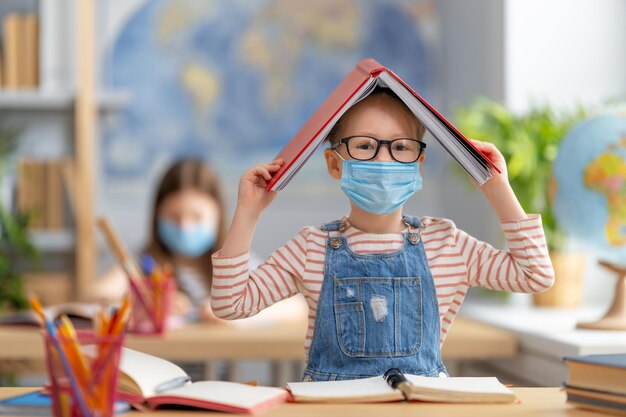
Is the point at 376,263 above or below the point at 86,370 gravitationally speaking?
above

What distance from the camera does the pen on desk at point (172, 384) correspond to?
4.17 ft

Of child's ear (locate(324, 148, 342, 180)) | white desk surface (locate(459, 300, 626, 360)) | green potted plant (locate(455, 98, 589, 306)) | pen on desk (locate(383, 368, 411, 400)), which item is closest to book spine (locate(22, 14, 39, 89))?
green potted plant (locate(455, 98, 589, 306))

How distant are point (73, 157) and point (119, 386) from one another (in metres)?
2.83

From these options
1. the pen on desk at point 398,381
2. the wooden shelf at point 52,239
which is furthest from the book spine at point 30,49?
the pen on desk at point 398,381

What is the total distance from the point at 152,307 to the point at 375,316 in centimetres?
114

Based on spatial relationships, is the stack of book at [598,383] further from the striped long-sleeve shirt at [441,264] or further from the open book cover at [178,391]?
the open book cover at [178,391]

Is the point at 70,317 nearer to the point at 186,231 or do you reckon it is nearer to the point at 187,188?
the point at 186,231

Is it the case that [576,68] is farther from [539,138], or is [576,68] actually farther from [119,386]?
[119,386]

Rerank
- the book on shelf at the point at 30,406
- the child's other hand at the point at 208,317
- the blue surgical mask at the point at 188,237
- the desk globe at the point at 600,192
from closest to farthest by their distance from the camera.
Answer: the book on shelf at the point at 30,406 < the desk globe at the point at 600,192 < the child's other hand at the point at 208,317 < the blue surgical mask at the point at 188,237

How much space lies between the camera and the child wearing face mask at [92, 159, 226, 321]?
119 inches

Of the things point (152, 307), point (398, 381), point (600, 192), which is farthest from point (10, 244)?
point (398, 381)

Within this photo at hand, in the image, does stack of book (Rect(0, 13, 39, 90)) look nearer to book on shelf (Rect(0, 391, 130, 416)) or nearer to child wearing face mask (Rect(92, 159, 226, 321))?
child wearing face mask (Rect(92, 159, 226, 321))

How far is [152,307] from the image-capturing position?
2.45 meters

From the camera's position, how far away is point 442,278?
1479mm
